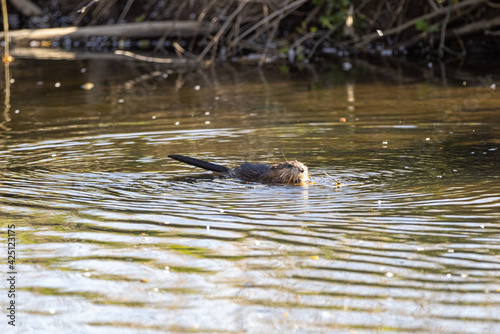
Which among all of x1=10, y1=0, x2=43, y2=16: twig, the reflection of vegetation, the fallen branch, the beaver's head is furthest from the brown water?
x1=10, y1=0, x2=43, y2=16: twig

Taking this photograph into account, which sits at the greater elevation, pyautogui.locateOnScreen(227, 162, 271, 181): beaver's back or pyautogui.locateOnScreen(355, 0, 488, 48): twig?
pyautogui.locateOnScreen(355, 0, 488, 48): twig

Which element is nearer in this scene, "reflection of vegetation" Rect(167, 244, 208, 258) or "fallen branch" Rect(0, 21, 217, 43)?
"reflection of vegetation" Rect(167, 244, 208, 258)

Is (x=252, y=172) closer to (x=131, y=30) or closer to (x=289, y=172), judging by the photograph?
(x=289, y=172)

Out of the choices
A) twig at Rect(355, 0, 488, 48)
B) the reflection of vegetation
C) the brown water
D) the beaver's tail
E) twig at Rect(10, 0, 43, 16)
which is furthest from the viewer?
twig at Rect(10, 0, 43, 16)

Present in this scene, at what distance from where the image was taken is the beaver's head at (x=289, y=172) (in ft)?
22.8

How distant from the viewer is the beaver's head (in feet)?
22.8

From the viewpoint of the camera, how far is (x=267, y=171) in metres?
7.23

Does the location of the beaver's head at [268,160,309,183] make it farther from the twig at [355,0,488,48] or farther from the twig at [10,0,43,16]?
the twig at [10,0,43,16]

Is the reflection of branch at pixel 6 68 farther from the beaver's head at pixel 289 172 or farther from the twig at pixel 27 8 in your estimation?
the twig at pixel 27 8

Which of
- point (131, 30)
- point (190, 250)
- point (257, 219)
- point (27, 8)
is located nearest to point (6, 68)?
point (131, 30)

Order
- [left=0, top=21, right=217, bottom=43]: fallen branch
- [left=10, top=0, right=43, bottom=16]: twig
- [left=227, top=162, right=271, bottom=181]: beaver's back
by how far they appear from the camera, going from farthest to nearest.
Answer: [left=10, top=0, right=43, bottom=16]: twig
[left=0, top=21, right=217, bottom=43]: fallen branch
[left=227, top=162, right=271, bottom=181]: beaver's back

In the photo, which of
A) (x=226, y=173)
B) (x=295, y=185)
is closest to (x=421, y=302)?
(x=295, y=185)

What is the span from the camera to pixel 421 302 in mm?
4273

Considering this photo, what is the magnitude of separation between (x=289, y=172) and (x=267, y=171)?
12.8 inches
